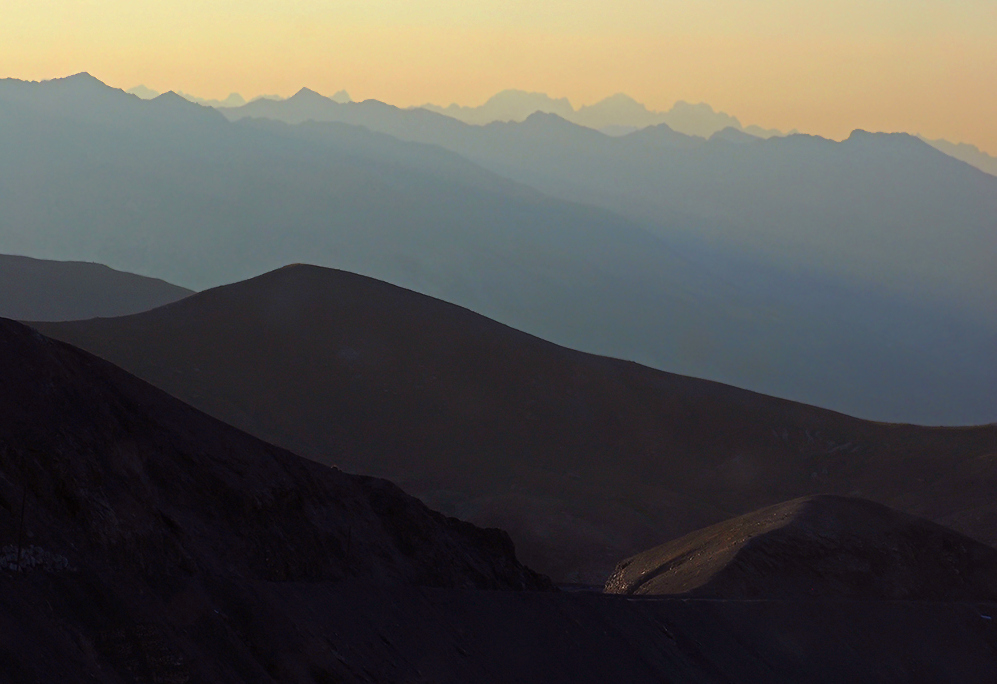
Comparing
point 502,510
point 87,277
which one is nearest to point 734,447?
point 502,510

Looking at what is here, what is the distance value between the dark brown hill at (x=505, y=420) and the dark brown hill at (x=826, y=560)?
10.9 meters

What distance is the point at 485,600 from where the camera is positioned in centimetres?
1983

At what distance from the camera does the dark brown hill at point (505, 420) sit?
54188 millimetres

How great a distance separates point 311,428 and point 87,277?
6932 centimetres

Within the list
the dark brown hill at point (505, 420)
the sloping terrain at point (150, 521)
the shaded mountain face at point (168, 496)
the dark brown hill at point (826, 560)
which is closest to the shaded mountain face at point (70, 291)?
the dark brown hill at point (505, 420)

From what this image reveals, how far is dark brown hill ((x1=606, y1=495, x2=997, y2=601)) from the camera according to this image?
112 ft

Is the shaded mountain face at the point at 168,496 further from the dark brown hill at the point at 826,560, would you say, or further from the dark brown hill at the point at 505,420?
the dark brown hill at the point at 505,420

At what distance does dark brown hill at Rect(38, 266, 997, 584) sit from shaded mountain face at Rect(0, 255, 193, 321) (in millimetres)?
46879

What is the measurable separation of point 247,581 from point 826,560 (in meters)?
24.1

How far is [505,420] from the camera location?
205 ft

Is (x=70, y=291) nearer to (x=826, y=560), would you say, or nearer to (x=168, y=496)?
(x=826, y=560)

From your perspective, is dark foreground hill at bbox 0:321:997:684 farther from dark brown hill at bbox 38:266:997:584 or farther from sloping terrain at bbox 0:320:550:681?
dark brown hill at bbox 38:266:997:584

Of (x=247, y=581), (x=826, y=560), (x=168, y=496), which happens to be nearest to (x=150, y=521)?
(x=247, y=581)

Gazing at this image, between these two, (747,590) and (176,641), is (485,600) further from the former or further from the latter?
(747,590)
